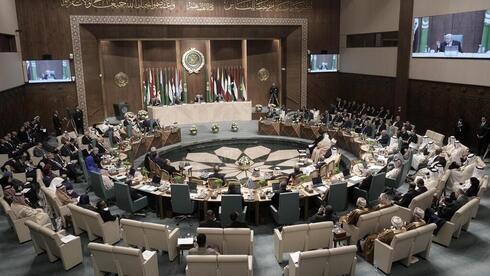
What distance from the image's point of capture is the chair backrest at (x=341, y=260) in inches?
266

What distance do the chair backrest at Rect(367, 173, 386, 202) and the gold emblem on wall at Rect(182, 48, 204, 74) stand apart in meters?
15.8

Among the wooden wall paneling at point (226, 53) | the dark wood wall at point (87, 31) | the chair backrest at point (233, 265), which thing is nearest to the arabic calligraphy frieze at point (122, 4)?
the dark wood wall at point (87, 31)

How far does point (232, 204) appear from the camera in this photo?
9164 mm

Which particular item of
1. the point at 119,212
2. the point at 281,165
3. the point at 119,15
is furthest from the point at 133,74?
the point at 119,212

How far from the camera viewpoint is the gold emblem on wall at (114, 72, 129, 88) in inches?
894

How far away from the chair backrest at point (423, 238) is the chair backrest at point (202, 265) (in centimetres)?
376

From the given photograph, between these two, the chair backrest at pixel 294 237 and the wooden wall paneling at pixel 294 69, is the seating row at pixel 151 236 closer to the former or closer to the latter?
the chair backrest at pixel 294 237

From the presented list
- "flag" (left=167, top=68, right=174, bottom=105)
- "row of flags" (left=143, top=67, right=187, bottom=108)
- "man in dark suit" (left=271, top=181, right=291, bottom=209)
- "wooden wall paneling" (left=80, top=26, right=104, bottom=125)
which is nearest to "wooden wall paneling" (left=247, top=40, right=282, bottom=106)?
"row of flags" (left=143, top=67, right=187, bottom=108)

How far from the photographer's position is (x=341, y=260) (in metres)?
6.85

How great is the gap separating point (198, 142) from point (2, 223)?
29.1 feet

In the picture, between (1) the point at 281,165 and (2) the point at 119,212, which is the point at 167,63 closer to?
(1) the point at 281,165

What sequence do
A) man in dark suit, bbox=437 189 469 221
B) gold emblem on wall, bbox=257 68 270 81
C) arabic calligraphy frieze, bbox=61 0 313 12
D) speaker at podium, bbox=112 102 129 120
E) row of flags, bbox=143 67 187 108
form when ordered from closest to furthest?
man in dark suit, bbox=437 189 469 221 → arabic calligraphy frieze, bbox=61 0 313 12 → speaker at podium, bbox=112 102 129 120 → row of flags, bbox=143 67 187 108 → gold emblem on wall, bbox=257 68 270 81

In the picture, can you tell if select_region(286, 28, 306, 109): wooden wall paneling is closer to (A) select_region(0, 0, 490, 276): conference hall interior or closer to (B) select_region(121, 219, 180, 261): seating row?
(A) select_region(0, 0, 490, 276): conference hall interior

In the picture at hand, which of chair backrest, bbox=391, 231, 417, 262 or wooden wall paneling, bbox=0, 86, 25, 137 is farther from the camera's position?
wooden wall paneling, bbox=0, 86, 25, 137
